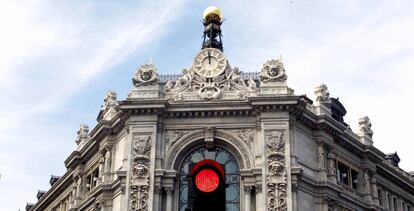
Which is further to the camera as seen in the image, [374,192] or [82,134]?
[82,134]

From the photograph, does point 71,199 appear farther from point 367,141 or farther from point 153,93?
point 367,141

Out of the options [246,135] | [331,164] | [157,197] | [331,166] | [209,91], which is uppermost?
[209,91]

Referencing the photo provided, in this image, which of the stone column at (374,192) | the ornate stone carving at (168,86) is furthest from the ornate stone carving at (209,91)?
the stone column at (374,192)

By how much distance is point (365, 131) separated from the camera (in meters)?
53.4

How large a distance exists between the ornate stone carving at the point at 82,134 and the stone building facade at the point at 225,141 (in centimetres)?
787

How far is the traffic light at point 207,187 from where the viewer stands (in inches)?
1698

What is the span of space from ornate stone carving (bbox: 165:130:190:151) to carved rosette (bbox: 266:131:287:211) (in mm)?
5863

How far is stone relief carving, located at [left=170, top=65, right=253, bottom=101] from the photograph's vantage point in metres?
45.1

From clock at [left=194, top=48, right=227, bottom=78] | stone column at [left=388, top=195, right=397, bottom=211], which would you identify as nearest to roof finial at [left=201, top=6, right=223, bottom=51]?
clock at [left=194, top=48, right=227, bottom=78]

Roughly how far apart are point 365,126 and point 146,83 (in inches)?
764

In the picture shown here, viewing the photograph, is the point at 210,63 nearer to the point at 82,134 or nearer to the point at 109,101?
the point at 109,101

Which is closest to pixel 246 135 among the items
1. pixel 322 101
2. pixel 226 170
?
pixel 226 170

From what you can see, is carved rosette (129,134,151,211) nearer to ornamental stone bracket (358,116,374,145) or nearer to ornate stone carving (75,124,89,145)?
ornate stone carving (75,124,89,145)

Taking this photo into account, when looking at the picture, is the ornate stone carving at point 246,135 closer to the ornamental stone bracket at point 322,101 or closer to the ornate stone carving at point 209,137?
the ornate stone carving at point 209,137
